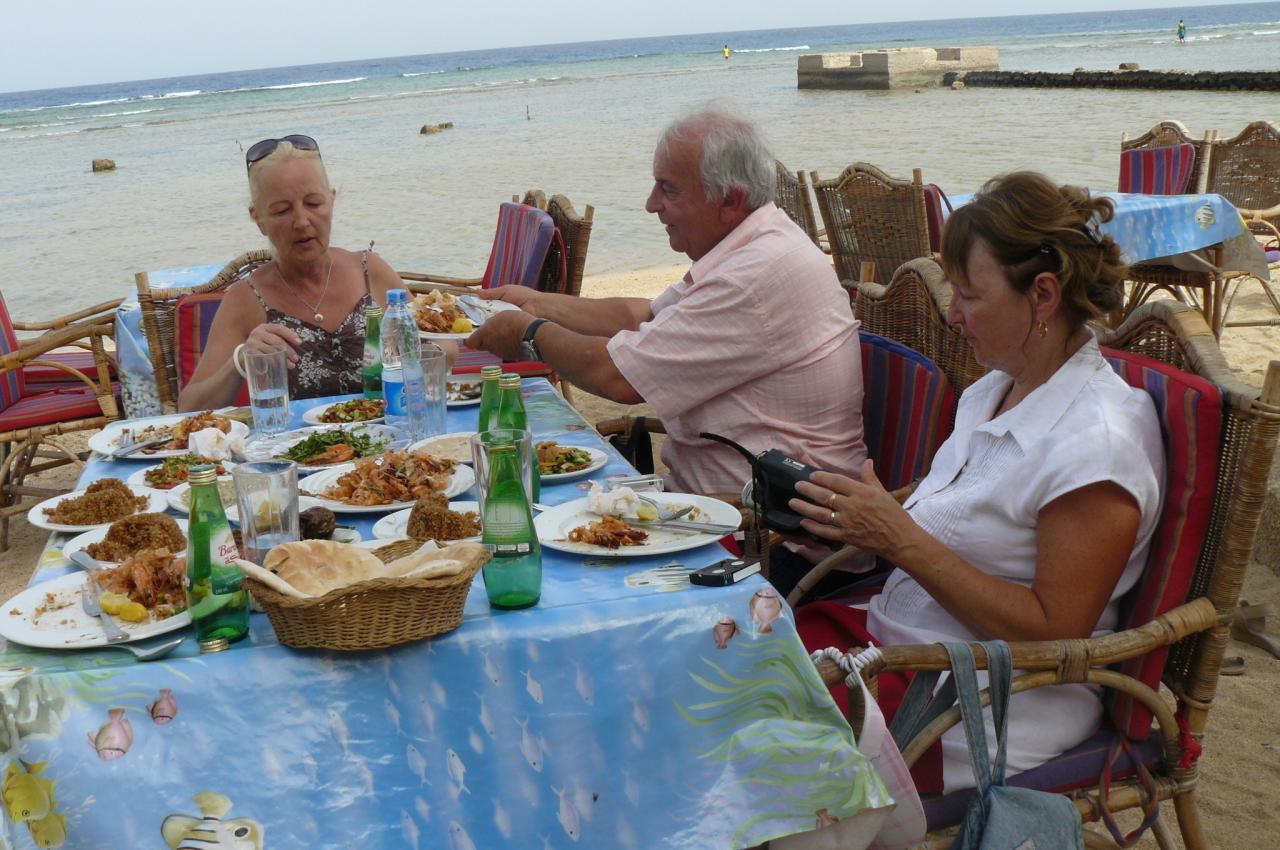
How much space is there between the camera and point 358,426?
9.24ft

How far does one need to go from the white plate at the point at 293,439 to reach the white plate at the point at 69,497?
0.97ft

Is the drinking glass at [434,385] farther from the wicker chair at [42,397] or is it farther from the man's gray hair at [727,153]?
the wicker chair at [42,397]

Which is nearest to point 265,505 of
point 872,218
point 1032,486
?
point 1032,486

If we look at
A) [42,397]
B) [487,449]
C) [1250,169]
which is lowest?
[42,397]

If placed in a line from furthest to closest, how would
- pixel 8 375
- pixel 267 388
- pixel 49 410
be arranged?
pixel 8 375 < pixel 49 410 < pixel 267 388

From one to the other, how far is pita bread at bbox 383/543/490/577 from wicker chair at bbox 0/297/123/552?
370cm

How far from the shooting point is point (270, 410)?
2.77 metres

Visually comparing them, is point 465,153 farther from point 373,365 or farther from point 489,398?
point 489,398

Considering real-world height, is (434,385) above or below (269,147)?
below

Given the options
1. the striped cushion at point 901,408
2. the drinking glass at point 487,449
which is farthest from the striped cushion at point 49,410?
the drinking glass at point 487,449

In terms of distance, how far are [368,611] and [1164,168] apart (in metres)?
7.91

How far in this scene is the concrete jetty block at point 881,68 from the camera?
42.8 m

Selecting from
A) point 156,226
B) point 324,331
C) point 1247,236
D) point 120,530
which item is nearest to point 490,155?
point 156,226

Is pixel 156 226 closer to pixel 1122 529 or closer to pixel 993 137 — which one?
pixel 993 137
